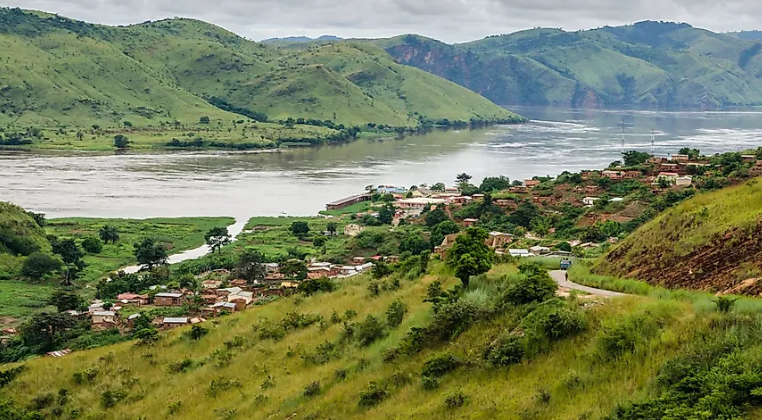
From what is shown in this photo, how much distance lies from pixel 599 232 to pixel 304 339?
2241cm

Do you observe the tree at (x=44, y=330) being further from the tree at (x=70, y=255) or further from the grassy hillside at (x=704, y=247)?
the grassy hillside at (x=704, y=247)

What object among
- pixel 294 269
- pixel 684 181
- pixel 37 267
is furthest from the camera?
pixel 684 181

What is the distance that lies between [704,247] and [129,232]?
44.7m

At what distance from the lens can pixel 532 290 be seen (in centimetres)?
1234

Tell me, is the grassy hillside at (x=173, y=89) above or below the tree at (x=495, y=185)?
above

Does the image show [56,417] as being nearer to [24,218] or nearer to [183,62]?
[24,218]

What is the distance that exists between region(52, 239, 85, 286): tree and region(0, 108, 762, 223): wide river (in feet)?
47.7

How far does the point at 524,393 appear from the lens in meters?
10.0

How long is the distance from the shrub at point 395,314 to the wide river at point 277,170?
45422 millimetres

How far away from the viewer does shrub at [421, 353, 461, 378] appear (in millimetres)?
11594

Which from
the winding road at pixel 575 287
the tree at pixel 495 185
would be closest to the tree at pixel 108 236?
the tree at pixel 495 185

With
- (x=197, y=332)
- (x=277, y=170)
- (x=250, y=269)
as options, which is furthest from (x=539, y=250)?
(x=277, y=170)

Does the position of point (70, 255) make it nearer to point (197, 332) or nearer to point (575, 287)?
point (197, 332)

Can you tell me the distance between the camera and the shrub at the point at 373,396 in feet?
38.3
